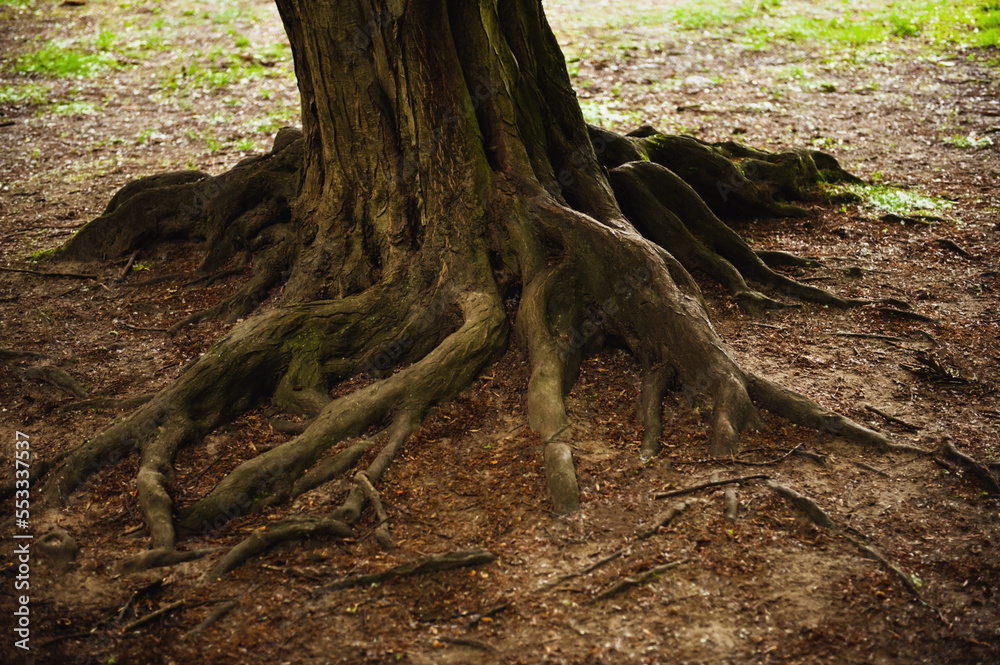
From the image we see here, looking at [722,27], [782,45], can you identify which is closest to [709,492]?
[782,45]

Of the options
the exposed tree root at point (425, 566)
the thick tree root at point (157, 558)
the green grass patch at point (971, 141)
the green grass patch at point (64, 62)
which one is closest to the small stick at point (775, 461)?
the exposed tree root at point (425, 566)

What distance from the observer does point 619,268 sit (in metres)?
5.24

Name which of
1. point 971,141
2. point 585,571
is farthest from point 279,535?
point 971,141

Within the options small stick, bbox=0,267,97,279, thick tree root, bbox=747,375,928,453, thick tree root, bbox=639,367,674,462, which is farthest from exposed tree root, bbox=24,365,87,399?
Answer: thick tree root, bbox=747,375,928,453

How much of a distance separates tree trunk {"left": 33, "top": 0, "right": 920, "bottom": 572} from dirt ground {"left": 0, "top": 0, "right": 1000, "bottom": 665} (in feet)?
0.58

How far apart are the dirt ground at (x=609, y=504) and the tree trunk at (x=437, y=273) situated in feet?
0.58

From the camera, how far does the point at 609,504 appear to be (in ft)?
13.3

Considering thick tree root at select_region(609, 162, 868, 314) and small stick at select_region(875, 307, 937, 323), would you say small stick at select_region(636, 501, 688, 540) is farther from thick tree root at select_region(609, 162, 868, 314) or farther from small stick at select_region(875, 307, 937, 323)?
small stick at select_region(875, 307, 937, 323)

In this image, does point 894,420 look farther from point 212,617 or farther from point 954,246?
point 212,617

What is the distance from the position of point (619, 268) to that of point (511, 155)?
1.31m

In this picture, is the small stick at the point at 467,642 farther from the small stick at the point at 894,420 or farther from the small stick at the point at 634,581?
the small stick at the point at 894,420

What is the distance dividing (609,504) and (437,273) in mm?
2372

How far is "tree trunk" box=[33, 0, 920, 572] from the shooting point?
15.2ft

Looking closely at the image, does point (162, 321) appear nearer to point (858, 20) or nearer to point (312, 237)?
point (312, 237)
